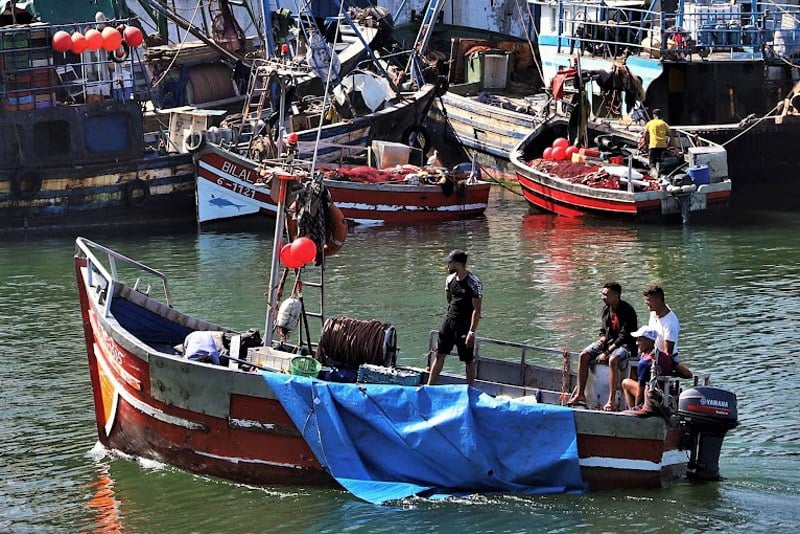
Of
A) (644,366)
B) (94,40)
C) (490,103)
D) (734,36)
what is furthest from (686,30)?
(644,366)

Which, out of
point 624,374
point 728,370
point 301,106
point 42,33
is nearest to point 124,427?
point 624,374

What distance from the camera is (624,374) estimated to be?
12688 mm

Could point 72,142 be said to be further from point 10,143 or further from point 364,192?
point 364,192

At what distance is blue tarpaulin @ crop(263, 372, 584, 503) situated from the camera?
12219 millimetres

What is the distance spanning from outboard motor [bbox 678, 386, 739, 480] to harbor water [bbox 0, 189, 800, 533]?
210mm

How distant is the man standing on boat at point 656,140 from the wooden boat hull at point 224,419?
14.2m

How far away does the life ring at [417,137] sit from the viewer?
3169 cm

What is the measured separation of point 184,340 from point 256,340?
47.7 inches

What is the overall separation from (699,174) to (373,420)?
51.6 ft

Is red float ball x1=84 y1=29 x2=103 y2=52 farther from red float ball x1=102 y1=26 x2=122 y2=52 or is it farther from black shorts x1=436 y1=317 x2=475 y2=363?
black shorts x1=436 y1=317 x2=475 y2=363

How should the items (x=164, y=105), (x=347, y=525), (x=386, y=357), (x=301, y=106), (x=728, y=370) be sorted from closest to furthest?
1. (x=347, y=525)
2. (x=386, y=357)
3. (x=728, y=370)
4. (x=301, y=106)
5. (x=164, y=105)

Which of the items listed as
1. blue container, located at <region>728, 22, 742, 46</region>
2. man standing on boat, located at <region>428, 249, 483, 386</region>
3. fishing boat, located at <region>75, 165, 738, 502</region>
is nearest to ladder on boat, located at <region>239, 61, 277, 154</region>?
blue container, located at <region>728, 22, 742, 46</region>

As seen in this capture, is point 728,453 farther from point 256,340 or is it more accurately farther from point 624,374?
A: point 256,340

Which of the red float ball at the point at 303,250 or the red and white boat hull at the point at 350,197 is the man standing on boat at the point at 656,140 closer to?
the red and white boat hull at the point at 350,197
